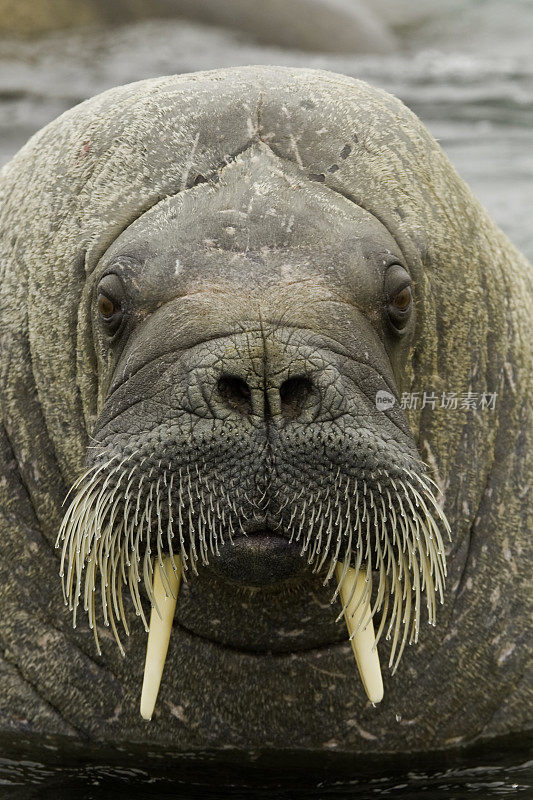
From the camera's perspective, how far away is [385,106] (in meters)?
6.12

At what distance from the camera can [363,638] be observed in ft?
16.8

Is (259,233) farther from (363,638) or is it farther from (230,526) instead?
(363,638)

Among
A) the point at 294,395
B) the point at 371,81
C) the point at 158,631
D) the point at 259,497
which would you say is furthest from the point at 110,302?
the point at 371,81

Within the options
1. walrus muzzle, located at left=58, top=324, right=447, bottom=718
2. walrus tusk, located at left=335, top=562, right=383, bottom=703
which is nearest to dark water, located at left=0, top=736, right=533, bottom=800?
walrus tusk, located at left=335, top=562, right=383, bottom=703

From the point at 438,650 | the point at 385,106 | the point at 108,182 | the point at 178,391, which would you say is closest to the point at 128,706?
the point at 438,650

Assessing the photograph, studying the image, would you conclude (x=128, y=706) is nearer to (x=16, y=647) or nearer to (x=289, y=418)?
(x=16, y=647)

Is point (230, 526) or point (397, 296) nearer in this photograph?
point (230, 526)

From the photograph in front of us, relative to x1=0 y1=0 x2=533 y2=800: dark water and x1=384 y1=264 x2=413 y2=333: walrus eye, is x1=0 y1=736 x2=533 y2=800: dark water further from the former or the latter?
x1=384 y1=264 x2=413 y2=333: walrus eye

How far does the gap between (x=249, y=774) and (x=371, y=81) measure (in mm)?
14096

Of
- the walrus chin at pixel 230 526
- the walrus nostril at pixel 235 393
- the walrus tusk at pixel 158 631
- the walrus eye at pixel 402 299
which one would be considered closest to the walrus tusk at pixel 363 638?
the walrus chin at pixel 230 526

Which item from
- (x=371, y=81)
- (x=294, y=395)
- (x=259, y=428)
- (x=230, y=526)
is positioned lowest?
(x=230, y=526)

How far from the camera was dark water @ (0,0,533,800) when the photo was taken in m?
5.87

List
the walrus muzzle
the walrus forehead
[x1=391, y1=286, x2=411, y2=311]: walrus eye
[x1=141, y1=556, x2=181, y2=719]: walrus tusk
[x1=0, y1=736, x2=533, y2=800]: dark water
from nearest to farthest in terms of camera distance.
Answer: the walrus muzzle → [x1=141, y1=556, x2=181, y2=719]: walrus tusk → the walrus forehead → [x1=391, y1=286, x2=411, y2=311]: walrus eye → [x1=0, y1=736, x2=533, y2=800]: dark water

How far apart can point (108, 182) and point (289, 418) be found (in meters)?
1.49
